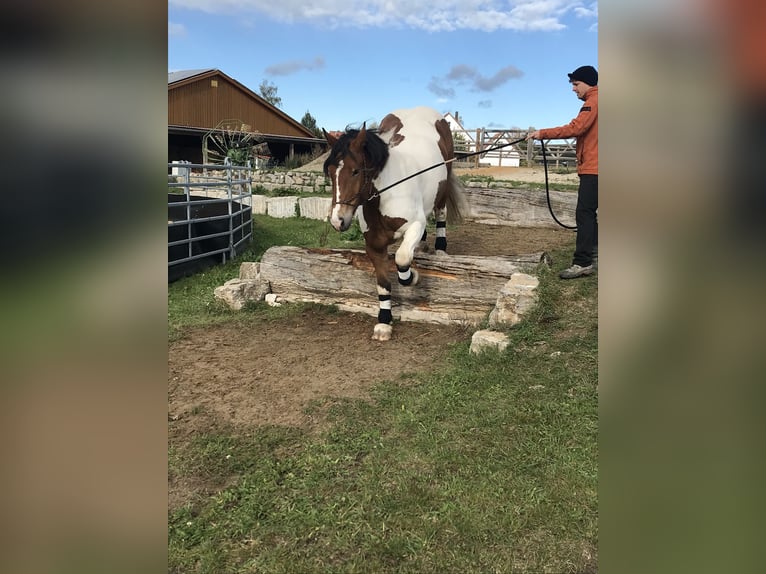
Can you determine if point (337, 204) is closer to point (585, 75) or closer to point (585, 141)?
point (585, 141)

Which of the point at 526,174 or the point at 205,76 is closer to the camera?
the point at 526,174

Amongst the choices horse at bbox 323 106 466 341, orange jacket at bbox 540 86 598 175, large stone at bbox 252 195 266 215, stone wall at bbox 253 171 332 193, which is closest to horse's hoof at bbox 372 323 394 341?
horse at bbox 323 106 466 341

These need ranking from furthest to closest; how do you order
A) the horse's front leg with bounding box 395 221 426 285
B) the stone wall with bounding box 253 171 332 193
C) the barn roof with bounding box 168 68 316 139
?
the barn roof with bounding box 168 68 316 139 < the stone wall with bounding box 253 171 332 193 < the horse's front leg with bounding box 395 221 426 285

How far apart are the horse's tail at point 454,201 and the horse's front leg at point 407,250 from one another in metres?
1.67

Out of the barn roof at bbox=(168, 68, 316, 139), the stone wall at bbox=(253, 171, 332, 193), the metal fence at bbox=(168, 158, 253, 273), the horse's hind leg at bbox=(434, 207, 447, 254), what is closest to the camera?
the horse's hind leg at bbox=(434, 207, 447, 254)

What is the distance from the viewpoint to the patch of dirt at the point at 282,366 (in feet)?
10.5

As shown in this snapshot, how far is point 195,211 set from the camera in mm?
7875

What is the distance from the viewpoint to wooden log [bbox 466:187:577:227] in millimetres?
8617

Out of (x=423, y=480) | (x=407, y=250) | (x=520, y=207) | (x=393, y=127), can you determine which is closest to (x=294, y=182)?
(x=520, y=207)

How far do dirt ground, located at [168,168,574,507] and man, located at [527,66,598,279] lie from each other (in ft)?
4.45

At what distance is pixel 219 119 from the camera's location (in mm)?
24562

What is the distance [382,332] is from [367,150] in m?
1.60

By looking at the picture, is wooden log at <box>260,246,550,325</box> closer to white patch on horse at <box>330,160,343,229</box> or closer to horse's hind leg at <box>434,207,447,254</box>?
horse's hind leg at <box>434,207,447,254</box>
